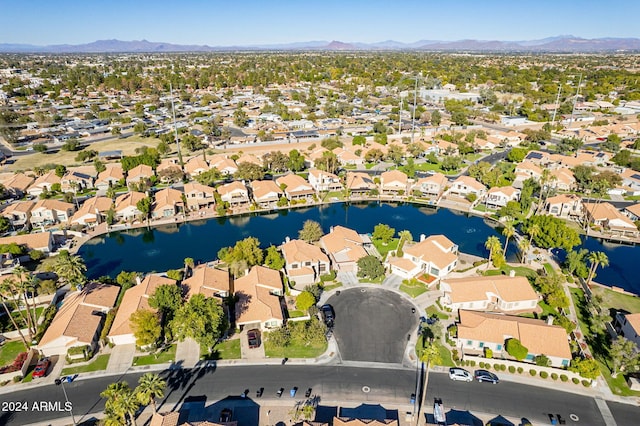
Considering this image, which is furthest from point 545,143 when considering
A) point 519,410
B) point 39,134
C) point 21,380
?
point 39,134

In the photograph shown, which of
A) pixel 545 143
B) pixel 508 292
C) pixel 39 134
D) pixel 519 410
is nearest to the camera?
pixel 519 410

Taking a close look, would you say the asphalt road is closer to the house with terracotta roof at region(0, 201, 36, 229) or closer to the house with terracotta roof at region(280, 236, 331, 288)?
the house with terracotta roof at region(280, 236, 331, 288)

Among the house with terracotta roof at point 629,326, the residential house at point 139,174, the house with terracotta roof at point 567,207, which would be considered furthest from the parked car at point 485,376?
the residential house at point 139,174

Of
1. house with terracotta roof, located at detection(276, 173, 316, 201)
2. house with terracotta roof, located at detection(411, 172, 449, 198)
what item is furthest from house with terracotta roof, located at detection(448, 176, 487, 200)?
house with terracotta roof, located at detection(276, 173, 316, 201)

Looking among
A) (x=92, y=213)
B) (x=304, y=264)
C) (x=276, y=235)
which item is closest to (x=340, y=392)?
(x=304, y=264)

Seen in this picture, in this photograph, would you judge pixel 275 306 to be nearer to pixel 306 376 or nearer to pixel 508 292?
pixel 306 376

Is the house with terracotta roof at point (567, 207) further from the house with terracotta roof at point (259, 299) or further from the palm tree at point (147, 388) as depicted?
the palm tree at point (147, 388)

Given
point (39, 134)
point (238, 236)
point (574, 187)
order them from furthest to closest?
1. point (39, 134)
2. point (574, 187)
3. point (238, 236)

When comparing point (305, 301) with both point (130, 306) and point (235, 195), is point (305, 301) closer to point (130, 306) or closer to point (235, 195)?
point (130, 306)
